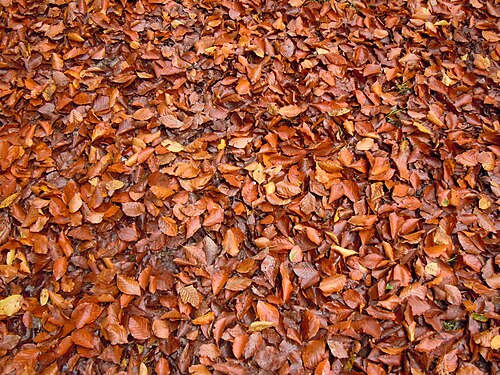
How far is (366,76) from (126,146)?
1361 millimetres

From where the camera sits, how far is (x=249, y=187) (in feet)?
7.20

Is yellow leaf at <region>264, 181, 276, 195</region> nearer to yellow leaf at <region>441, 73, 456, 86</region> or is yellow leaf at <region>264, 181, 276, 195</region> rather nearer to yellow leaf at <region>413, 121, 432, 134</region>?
yellow leaf at <region>413, 121, 432, 134</region>

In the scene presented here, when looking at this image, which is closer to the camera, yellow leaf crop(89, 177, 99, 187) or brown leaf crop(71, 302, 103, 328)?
brown leaf crop(71, 302, 103, 328)

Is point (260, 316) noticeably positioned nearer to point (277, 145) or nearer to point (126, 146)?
point (277, 145)

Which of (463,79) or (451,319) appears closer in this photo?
(451,319)

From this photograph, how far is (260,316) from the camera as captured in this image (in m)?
1.89

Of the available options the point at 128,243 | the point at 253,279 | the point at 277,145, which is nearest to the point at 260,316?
the point at 253,279

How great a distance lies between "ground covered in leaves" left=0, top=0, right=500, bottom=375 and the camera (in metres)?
1.86

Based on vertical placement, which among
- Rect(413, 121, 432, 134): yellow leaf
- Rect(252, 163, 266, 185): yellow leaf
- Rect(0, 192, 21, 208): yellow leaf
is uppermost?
Rect(413, 121, 432, 134): yellow leaf

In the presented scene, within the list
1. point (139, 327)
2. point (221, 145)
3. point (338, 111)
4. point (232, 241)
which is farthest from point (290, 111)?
point (139, 327)

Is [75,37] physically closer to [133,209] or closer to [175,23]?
[175,23]

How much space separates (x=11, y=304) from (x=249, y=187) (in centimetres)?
114

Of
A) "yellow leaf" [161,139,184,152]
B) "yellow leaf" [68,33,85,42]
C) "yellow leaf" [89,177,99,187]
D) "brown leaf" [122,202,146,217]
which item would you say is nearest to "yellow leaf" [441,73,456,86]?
"yellow leaf" [161,139,184,152]

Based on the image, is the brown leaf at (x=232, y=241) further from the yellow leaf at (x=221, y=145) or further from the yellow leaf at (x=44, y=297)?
the yellow leaf at (x=44, y=297)
